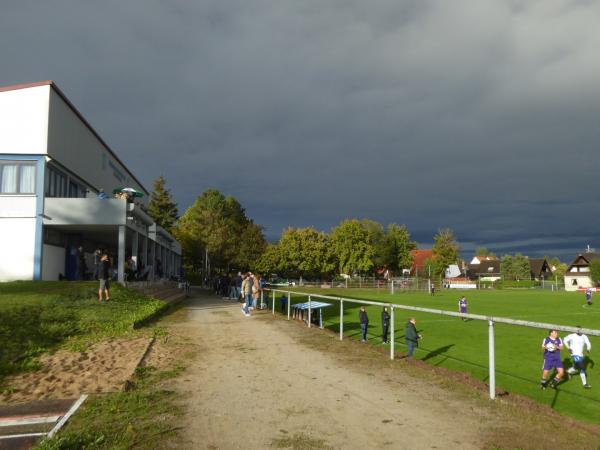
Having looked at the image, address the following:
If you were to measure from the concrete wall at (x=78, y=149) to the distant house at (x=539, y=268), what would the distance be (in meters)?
119

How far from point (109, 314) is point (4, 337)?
162 inches

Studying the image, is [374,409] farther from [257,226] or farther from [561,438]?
[257,226]

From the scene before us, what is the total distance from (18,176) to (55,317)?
1340 centimetres

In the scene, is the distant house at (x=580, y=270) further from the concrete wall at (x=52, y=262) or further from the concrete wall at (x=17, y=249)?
the concrete wall at (x=17, y=249)

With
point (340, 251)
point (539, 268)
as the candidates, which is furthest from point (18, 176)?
point (539, 268)

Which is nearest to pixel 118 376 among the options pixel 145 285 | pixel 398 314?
pixel 145 285

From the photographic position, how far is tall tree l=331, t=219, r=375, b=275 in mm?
83250

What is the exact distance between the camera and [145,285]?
24.9m

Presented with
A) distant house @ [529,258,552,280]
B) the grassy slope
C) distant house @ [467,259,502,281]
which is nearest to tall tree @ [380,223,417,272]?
distant house @ [467,259,502,281]

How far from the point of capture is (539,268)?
131 metres

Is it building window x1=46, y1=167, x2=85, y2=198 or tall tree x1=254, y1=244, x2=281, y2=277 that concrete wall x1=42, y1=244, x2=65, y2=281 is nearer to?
building window x1=46, y1=167, x2=85, y2=198

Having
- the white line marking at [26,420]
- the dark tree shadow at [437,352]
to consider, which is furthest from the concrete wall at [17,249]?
the white line marking at [26,420]

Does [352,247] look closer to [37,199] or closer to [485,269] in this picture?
[37,199]

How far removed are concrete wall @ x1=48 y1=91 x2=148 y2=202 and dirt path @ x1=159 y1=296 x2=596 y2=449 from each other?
61.3 feet
